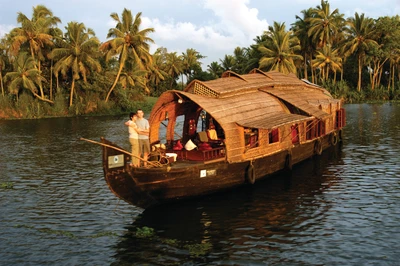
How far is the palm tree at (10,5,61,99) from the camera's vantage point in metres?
42.6

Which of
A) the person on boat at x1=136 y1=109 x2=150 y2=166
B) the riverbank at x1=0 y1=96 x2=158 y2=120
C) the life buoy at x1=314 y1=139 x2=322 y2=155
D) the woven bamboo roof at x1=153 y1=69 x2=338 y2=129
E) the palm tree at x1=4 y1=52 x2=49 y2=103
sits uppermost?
the palm tree at x1=4 y1=52 x2=49 y2=103

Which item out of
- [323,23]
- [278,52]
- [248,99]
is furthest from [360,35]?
[248,99]

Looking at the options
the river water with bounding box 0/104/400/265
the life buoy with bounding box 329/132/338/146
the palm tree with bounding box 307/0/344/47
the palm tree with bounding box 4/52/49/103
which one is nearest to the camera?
the river water with bounding box 0/104/400/265

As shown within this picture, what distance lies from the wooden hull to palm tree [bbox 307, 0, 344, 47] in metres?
45.2

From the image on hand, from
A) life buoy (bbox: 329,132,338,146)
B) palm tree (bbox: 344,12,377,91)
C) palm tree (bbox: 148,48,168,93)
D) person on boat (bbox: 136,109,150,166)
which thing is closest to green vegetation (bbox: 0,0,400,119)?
palm tree (bbox: 344,12,377,91)

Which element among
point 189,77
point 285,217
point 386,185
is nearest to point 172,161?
point 285,217

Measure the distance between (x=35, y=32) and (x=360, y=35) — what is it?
1732 inches

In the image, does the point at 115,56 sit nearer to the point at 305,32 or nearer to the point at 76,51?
the point at 76,51

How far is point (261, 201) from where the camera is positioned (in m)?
13.2

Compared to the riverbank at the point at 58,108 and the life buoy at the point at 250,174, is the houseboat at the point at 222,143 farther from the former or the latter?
the riverbank at the point at 58,108

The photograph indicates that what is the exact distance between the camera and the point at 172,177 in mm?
11766

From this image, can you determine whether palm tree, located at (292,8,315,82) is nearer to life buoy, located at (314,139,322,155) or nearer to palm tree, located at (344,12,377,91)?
palm tree, located at (344,12,377,91)

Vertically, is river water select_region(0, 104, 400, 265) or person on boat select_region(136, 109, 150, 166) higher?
person on boat select_region(136, 109, 150, 166)

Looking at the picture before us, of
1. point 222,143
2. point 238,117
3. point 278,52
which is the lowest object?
point 222,143
